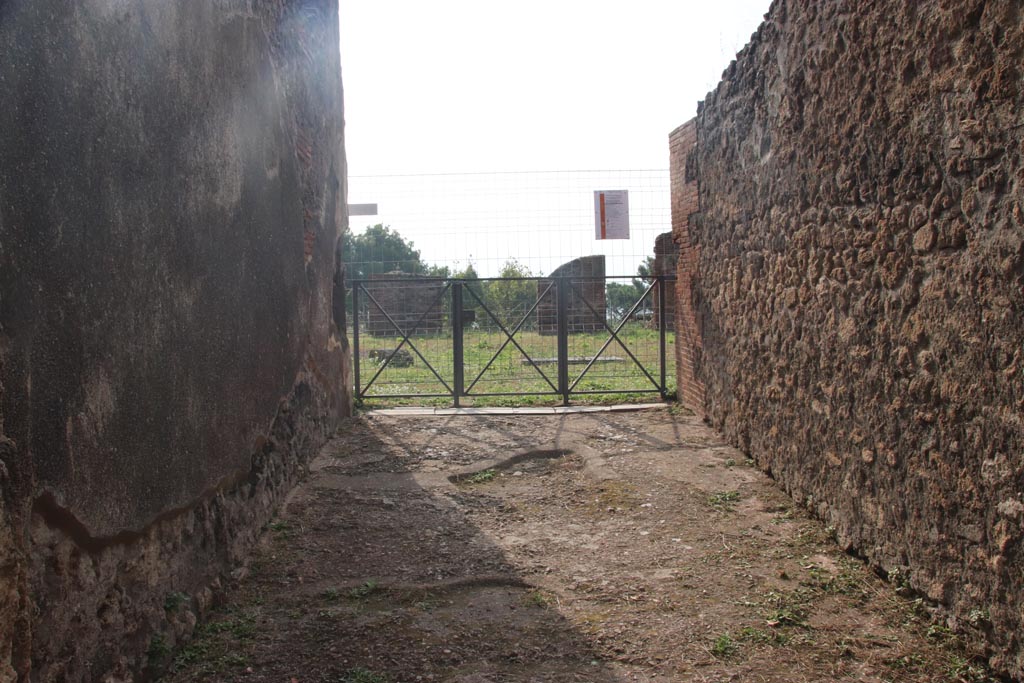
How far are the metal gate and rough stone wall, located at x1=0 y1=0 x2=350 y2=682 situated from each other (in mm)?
3579

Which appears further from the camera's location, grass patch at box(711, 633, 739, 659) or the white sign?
the white sign

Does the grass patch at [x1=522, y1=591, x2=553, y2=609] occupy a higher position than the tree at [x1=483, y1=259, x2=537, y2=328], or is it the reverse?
the tree at [x1=483, y1=259, x2=537, y2=328]

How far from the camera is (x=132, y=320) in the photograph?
2.76 m

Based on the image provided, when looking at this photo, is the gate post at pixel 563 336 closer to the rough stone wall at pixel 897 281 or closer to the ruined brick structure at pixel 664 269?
the ruined brick structure at pixel 664 269

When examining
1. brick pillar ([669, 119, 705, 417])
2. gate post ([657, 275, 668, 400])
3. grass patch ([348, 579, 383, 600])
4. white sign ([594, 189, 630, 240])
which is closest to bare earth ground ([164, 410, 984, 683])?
grass patch ([348, 579, 383, 600])

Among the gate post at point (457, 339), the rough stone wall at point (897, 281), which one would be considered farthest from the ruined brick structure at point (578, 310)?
the rough stone wall at point (897, 281)

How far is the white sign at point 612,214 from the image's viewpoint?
29.6 feet

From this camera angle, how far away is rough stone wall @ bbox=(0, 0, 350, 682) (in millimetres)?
2131

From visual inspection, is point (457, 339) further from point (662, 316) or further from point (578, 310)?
point (578, 310)

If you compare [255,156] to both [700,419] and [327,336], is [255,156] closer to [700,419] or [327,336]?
[327,336]

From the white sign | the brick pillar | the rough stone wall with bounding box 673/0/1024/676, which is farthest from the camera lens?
the white sign

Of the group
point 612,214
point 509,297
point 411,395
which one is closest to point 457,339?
point 411,395

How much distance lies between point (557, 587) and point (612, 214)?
5.95 m

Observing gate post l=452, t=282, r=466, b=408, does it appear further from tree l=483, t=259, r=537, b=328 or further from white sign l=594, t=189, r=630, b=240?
white sign l=594, t=189, r=630, b=240
